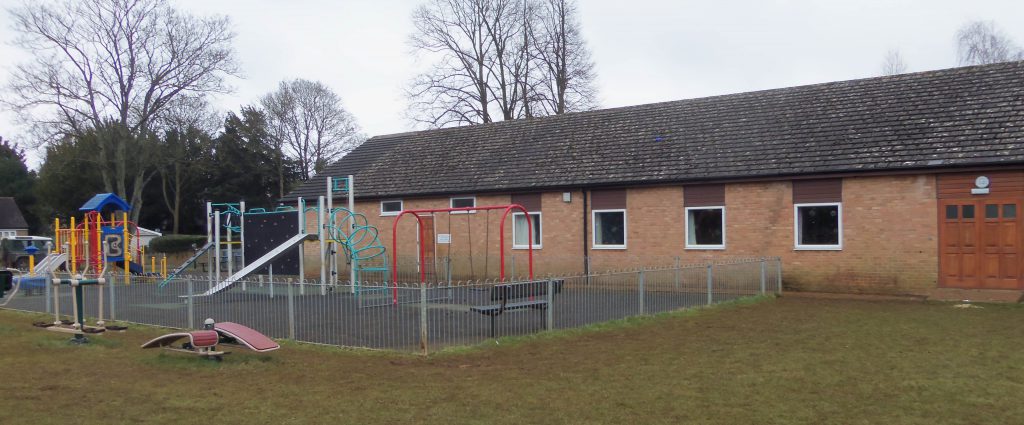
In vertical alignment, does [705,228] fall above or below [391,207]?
below

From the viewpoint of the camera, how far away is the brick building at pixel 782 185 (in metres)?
16.8

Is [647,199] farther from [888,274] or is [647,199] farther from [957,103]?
[957,103]

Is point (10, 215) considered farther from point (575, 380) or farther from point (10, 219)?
point (575, 380)

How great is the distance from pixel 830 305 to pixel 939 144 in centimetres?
458

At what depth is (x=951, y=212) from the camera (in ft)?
55.5

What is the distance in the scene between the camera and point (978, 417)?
6.75m

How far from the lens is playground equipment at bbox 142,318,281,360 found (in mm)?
9742

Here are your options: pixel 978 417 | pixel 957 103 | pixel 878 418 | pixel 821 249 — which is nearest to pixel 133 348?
pixel 878 418

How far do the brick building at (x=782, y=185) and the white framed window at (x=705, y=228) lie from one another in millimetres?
37

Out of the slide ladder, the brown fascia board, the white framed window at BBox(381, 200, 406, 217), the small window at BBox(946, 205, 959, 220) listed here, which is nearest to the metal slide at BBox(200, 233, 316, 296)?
the brown fascia board

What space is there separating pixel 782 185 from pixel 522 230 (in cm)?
780

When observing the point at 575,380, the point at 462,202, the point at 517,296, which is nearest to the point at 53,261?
the point at 462,202

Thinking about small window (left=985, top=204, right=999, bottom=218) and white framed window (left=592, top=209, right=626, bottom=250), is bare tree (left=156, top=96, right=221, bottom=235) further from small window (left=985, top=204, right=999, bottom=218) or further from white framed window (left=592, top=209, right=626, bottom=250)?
small window (left=985, top=204, right=999, bottom=218)

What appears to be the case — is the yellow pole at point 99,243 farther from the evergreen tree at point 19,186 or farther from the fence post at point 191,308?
the evergreen tree at point 19,186
